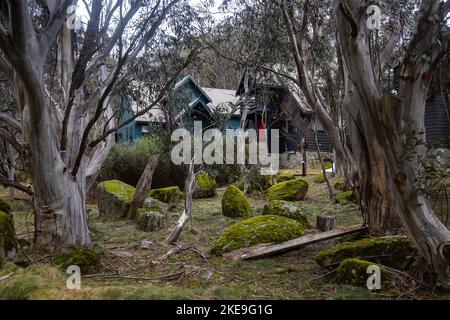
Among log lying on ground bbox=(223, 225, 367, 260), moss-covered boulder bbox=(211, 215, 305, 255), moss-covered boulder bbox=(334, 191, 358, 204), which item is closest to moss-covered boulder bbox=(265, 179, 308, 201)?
moss-covered boulder bbox=(334, 191, 358, 204)

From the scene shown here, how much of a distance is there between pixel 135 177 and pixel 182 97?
26.5 feet

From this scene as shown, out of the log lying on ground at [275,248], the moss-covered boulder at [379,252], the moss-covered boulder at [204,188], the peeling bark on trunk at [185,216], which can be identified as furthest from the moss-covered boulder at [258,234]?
the moss-covered boulder at [204,188]

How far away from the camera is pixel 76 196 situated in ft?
21.3

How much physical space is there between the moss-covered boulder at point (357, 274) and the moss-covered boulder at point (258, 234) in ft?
6.81

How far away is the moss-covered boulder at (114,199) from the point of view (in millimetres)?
10857

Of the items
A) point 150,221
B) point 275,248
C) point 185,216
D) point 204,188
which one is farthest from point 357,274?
point 204,188

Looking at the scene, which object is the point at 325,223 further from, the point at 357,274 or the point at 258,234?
the point at 357,274

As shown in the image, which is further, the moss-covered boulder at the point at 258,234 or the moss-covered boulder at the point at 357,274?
the moss-covered boulder at the point at 258,234

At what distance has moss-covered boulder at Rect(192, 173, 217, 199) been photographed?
14305mm

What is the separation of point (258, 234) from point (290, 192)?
6.19 meters

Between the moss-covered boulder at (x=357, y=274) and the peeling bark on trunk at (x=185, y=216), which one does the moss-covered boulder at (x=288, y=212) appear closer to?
the peeling bark on trunk at (x=185, y=216)

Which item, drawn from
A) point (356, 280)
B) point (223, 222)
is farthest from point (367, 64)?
point (223, 222)

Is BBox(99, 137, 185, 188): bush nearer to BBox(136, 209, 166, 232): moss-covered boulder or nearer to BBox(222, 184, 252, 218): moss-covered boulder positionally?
BBox(222, 184, 252, 218): moss-covered boulder

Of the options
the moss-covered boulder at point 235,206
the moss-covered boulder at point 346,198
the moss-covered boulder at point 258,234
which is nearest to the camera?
the moss-covered boulder at point 258,234
